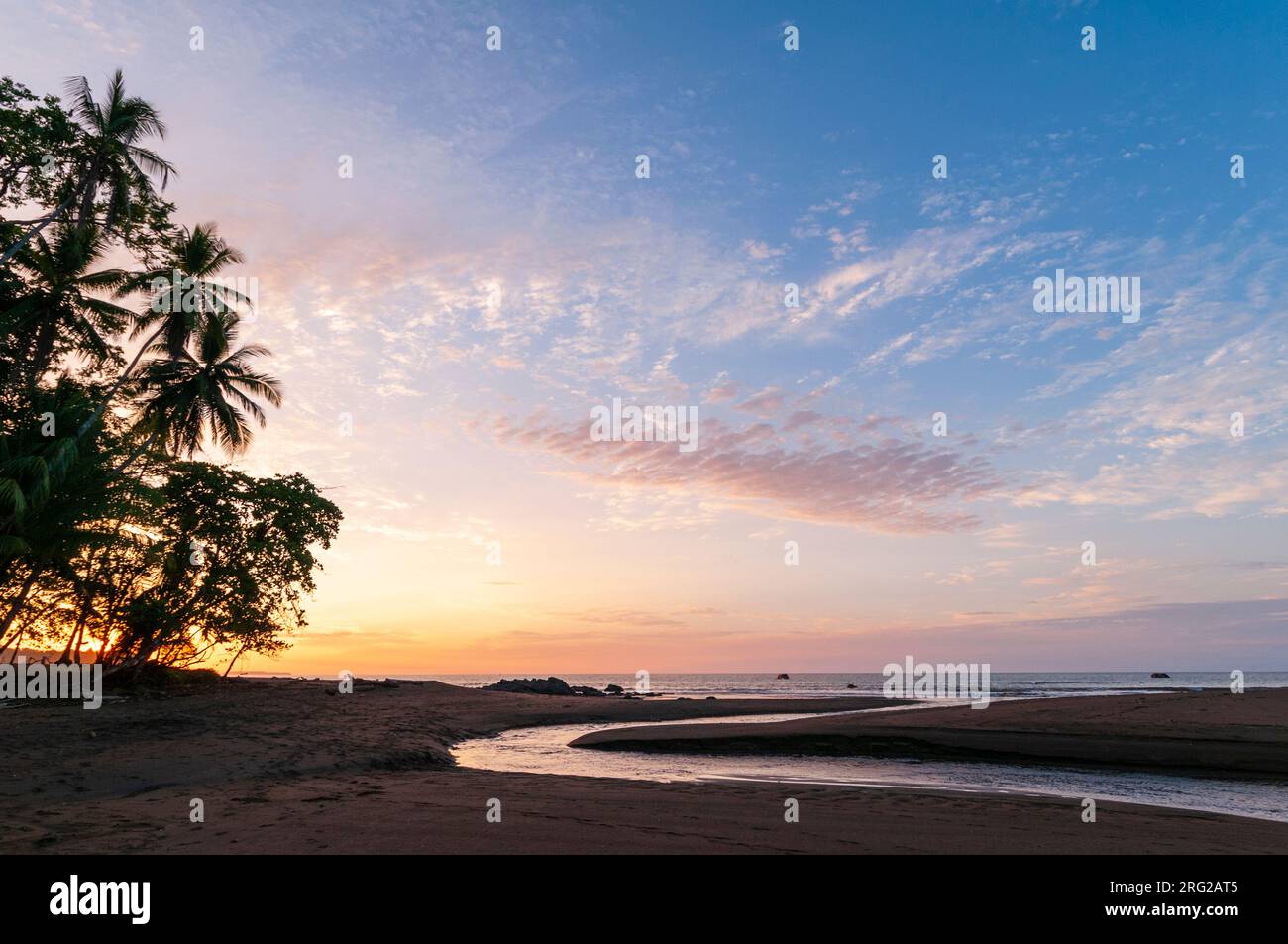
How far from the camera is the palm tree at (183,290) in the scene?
32.6 meters

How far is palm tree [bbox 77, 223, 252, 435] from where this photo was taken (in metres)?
32.6

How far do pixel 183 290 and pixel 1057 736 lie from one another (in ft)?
135

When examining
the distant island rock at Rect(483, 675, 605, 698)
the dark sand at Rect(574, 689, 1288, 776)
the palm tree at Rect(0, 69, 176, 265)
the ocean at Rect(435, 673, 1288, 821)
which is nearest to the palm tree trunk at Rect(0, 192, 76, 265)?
the palm tree at Rect(0, 69, 176, 265)

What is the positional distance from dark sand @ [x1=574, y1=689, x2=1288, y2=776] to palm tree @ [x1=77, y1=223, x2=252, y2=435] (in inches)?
1088

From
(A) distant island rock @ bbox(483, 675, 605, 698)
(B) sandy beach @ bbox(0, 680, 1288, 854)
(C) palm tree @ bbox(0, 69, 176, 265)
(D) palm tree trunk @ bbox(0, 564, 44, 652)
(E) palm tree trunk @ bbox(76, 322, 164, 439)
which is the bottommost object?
(A) distant island rock @ bbox(483, 675, 605, 698)

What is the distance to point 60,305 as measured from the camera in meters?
29.0

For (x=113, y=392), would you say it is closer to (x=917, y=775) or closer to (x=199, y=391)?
(x=199, y=391)

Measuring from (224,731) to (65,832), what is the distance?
1056cm

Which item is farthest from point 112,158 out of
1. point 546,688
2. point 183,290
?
Result: point 546,688

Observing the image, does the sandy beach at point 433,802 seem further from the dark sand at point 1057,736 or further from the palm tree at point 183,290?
the palm tree at point 183,290

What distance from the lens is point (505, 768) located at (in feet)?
62.0

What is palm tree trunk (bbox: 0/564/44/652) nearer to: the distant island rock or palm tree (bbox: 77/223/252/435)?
palm tree (bbox: 77/223/252/435)
